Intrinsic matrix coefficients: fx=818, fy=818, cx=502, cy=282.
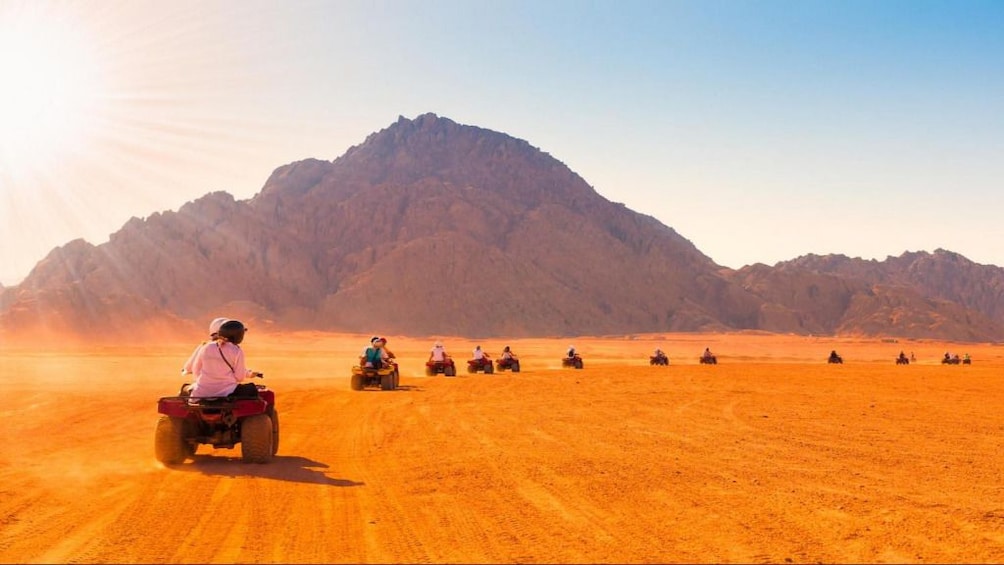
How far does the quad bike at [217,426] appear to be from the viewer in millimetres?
10820

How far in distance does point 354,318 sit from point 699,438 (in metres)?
106

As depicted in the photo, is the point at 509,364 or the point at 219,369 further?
the point at 509,364

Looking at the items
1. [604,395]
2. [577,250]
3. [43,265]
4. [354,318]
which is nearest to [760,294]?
[577,250]

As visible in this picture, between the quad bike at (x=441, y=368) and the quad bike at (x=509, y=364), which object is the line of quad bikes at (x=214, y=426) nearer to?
the quad bike at (x=441, y=368)

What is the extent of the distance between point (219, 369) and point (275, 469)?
5.17 feet

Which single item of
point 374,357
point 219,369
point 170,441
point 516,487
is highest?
A: point 219,369

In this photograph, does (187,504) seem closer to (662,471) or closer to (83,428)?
(662,471)

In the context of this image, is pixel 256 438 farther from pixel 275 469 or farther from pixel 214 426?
pixel 214 426

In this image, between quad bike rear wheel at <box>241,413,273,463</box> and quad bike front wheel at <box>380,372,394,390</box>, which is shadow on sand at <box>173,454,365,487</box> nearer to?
quad bike rear wheel at <box>241,413,273,463</box>

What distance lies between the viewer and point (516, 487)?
943 cm

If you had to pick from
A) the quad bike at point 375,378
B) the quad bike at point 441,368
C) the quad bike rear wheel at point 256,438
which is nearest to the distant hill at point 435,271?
the quad bike at point 441,368

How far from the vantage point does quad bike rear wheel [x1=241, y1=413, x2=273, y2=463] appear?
10.8 meters

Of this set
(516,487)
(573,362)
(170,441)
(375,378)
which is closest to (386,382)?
(375,378)

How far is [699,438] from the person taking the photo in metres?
14.5
